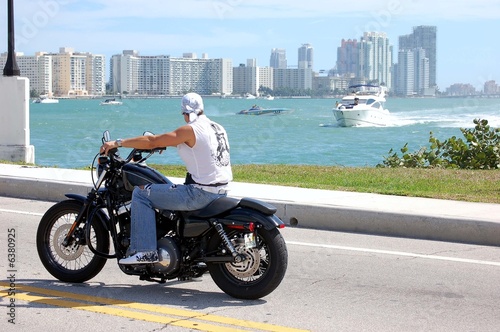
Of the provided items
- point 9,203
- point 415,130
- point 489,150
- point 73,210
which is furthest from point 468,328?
point 415,130

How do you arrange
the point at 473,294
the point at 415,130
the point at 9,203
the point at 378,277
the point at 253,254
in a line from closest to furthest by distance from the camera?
the point at 253,254 → the point at 473,294 → the point at 378,277 → the point at 9,203 → the point at 415,130

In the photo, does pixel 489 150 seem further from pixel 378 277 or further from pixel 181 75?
pixel 181 75

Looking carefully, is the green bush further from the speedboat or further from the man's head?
the speedboat

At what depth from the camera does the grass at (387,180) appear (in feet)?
41.7

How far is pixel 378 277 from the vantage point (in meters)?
8.07

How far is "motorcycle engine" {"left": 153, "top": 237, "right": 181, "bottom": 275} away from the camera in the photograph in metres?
7.04

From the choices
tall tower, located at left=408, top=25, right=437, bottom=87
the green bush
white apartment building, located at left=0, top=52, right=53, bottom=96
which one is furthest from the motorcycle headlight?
tall tower, located at left=408, top=25, right=437, bottom=87

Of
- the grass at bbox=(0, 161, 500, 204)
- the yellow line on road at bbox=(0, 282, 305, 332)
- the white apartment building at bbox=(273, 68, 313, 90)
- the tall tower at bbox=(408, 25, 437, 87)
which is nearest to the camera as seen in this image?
the yellow line on road at bbox=(0, 282, 305, 332)

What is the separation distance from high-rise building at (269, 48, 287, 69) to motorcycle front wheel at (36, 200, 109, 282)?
4589 inches

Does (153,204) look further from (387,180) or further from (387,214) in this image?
(387,180)

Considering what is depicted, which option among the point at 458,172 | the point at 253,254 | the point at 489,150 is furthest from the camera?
the point at 489,150

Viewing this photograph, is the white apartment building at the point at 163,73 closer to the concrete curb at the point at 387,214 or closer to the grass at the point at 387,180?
the grass at the point at 387,180

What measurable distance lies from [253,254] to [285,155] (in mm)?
38137

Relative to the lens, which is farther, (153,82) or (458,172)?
(153,82)
